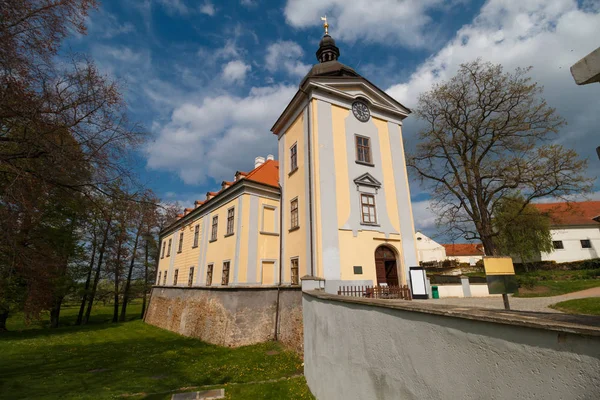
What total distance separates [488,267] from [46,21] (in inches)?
343

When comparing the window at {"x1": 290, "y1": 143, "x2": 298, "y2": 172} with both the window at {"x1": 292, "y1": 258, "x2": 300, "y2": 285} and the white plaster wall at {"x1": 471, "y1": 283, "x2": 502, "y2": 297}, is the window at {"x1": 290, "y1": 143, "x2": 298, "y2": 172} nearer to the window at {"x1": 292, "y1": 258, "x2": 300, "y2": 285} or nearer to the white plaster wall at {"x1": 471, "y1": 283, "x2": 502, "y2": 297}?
the window at {"x1": 292, "y1": 258, "x2": 300, "y2": 285}

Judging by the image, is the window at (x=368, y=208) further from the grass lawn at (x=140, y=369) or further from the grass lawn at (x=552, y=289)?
the grass lawn at (x=552, y=289)

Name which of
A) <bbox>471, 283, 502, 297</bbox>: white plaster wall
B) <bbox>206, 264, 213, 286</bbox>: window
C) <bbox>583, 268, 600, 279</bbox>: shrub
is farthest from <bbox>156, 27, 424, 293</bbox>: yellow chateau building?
<bbox>583, 268, 600, 279</bbox>: shrub

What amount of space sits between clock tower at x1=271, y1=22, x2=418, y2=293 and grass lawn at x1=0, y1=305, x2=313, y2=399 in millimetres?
4219

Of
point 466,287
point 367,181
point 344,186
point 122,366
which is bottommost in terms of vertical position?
point 122,366

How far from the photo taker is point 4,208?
15.7 ft

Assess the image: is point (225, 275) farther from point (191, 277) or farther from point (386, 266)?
point (386, 266)

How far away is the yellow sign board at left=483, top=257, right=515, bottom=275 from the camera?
557 cm

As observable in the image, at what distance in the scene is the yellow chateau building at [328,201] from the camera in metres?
13.7

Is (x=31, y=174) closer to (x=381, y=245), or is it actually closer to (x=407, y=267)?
(x=381, y=245)

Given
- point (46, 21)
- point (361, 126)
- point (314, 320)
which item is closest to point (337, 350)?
point (314, 320)

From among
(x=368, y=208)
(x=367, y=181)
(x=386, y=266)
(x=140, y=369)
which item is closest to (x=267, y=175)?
(x=367, y=181)

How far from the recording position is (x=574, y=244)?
34875 millimetres

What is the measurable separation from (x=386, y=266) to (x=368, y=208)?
3.18 m
